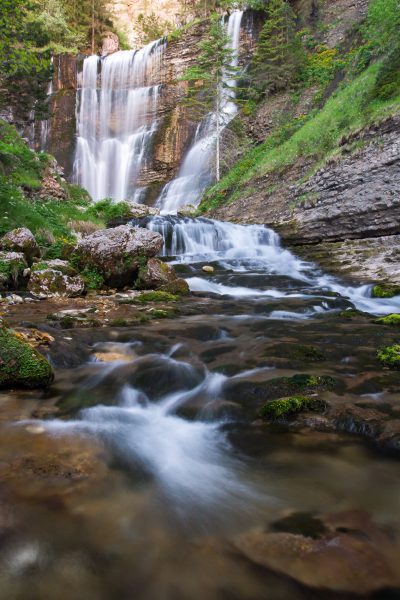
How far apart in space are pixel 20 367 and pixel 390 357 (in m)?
3.58

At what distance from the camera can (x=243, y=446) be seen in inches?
105

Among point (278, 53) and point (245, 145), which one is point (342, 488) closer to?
point (245, 145)

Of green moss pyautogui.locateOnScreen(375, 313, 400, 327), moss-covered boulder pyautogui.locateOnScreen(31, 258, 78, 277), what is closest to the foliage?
green moss pyautogui.locateOnScreen(375, 313, 400, 327)

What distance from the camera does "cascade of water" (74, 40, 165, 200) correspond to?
87.5 ft

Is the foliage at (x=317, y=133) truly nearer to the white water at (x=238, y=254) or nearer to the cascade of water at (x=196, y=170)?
the cascade of water at (x=196, y=170)

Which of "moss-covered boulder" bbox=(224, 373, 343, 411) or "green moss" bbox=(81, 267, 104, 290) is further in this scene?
"green moss" bbox=(81, 267, 104, 290)

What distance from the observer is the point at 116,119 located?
95.1ft

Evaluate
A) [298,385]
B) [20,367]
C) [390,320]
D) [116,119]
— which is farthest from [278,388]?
[116,119]

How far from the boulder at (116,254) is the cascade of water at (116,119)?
17.2m

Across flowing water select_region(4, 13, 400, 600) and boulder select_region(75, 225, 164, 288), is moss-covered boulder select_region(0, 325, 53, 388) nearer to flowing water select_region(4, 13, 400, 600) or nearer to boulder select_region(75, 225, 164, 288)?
flowing water select_region(4, 13, 400, 600)

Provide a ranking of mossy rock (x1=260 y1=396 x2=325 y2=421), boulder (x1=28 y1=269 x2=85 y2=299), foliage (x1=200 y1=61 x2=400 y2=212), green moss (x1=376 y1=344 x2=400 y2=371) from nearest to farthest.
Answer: mossy rock (x1=260 y1=396 x2=325 y2=421), green moss (x1=376 y1=344 x2=400 y2=371), boulder (x1=28 y1=269 x2=85 y2=299), foliage (x1=200 y1=61 x2=400 y2=212)

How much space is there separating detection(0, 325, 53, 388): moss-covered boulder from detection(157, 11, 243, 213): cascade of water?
1900 cm

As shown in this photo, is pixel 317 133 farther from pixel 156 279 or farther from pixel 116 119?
pixel 116 119

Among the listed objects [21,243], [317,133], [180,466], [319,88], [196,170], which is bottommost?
[180,466]
